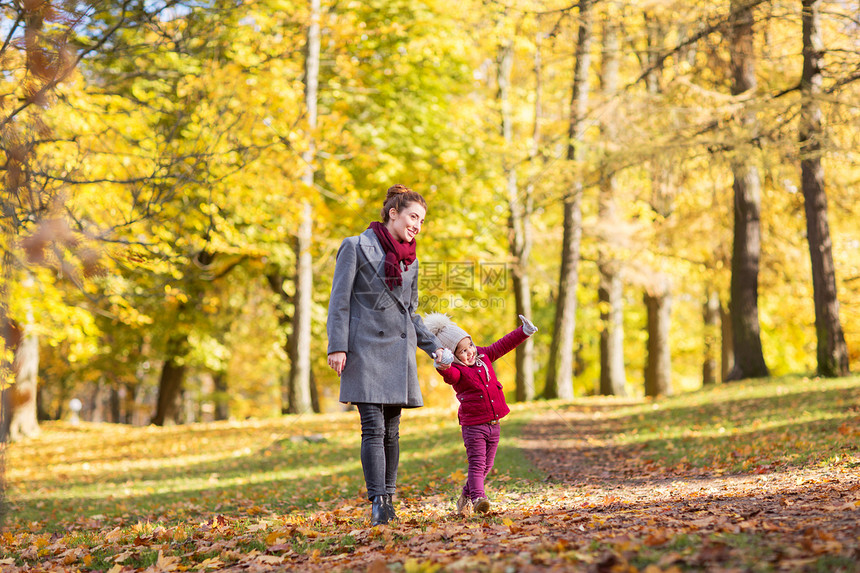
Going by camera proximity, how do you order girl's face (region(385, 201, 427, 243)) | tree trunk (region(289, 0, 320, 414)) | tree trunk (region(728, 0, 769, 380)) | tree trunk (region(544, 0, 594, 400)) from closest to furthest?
1. girl's face (region(385, 201, 427, 243))
2. tree trunk (region(728, 0, 769, 380))
3. tree trunk (region(289, 0, 320, 414))
4. tree trunk (region(544, 0, 594, 400))

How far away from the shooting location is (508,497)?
18.8ft

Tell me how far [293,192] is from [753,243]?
953 centimetres

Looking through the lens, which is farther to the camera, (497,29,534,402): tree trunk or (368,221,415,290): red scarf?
(497,29,534,402): tree trunk

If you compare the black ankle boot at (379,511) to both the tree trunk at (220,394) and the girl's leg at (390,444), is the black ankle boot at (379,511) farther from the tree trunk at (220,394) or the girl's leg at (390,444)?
the tree trunk at (220,394)

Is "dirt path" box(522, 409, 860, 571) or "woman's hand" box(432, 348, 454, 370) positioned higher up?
"woman's hand" box(432, 348, 454, 370)

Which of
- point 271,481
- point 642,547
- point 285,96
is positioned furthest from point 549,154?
point 642,547

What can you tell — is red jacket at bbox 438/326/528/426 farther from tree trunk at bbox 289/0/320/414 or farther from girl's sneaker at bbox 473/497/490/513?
tree trunk at bbox 289/0/320/414

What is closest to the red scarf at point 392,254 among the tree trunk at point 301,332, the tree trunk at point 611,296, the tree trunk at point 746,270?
the tree trunk at point 301,332

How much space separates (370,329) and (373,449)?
0.74 meters

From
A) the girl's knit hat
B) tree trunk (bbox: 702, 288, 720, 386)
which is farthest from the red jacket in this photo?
tree trunk (bbox: 702, 288, 720, 386)

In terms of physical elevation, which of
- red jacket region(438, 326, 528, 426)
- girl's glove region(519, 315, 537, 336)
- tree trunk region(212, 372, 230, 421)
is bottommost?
tree trunk region(212, 372, 230, 421)

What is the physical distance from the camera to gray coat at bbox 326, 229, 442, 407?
4.26m

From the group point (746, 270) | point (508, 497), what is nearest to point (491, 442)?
point (508, 497)

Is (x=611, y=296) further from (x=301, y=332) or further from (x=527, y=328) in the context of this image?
(x=527, y=328)
